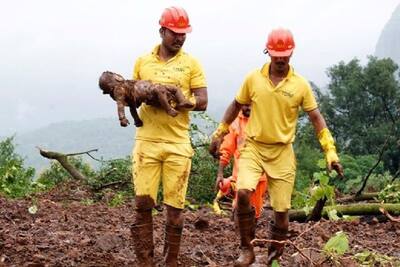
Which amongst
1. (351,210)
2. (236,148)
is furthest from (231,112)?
(351,210)

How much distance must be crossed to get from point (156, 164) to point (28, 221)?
384cm

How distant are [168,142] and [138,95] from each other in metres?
0.43

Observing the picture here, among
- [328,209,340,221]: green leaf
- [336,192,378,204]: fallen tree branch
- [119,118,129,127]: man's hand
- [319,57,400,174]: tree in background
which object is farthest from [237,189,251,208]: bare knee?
[319,57,400,174]: tree in background

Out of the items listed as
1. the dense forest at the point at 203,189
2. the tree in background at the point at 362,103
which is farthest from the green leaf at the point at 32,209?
the tree in background at the point at 362,103

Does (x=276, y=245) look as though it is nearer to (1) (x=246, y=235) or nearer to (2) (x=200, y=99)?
(1) (x=246, y=235)

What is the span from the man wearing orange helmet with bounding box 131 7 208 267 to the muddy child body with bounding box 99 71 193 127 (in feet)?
0.39

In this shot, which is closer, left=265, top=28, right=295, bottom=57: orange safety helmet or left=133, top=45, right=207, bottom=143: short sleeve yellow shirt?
left=133, top=45, right=207, bottom=143: short sleeve yellow shirt

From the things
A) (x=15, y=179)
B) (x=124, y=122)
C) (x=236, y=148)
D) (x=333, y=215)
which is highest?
(x=124, y=122)

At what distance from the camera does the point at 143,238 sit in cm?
588

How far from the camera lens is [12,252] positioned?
660 cm

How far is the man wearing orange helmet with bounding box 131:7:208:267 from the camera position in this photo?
5.84 meters

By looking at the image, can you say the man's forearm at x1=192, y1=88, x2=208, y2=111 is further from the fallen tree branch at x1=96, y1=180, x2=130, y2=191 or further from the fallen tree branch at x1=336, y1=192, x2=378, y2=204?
the fallen tree branch at x1=96, y1=180, x2=130, y2=191

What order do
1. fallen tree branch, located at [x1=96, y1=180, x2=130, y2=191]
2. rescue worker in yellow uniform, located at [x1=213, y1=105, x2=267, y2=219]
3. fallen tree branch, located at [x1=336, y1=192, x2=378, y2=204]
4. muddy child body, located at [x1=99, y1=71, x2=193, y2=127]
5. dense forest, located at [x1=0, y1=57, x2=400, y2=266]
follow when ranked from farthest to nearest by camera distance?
fallen tree branch, located at [x1=96, y1=180, x2=130, y2=191] < fallen tree branch, located at [x1=336, y1=192, x2=378, y2=204] < rescue worker in yellow uniform, located at [x1=213, y1=105, x2=267, y2=219] < dense forest, located at [x1=0, y1=57, x2=400, y2=266] < muddy child body, located at [x1=99, y1=71, x2=193, y2=127]

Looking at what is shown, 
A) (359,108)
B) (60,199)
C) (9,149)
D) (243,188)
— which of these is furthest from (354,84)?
(243,188)
